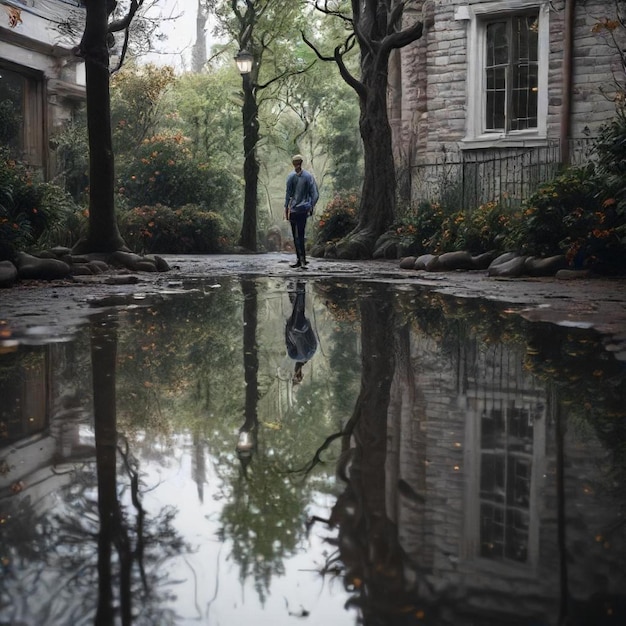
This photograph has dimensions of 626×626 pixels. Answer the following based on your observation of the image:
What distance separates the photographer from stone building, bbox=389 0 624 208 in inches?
795

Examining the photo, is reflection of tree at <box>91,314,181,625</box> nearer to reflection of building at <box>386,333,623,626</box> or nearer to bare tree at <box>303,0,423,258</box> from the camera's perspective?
reflection of building at <box>386,333,623,626</box>

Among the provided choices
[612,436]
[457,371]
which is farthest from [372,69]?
[612,436]

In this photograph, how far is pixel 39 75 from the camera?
2848cm

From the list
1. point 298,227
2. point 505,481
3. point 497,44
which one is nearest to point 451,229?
point 298,227

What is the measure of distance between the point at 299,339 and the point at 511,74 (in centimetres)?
1579

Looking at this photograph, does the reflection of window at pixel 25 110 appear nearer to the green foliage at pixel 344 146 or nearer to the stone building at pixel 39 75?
the stone building at pixel 39 75

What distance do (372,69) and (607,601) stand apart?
22.3 metres

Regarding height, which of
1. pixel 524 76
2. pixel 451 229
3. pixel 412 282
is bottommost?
pixel 412 282

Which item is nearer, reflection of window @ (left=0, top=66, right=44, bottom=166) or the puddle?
the puddle

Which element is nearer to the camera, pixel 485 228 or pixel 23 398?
pixel 23 398

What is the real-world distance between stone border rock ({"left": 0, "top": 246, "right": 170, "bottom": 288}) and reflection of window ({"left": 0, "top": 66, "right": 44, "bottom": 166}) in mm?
11037

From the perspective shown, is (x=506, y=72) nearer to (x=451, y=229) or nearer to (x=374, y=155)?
(x=374, y=155)

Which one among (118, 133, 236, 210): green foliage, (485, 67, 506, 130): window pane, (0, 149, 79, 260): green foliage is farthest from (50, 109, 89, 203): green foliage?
(485, 67, 506, 130): window pane

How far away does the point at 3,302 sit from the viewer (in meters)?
10.0
